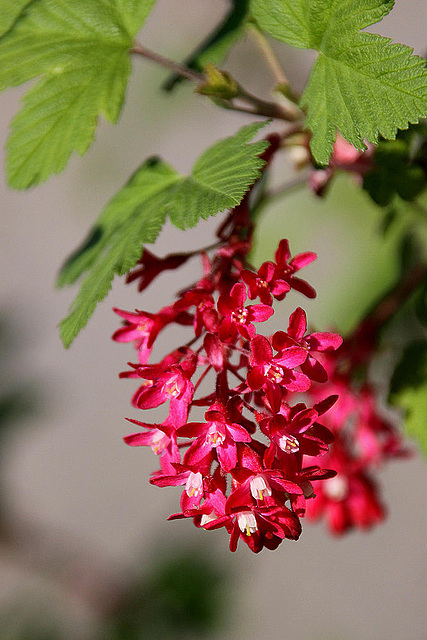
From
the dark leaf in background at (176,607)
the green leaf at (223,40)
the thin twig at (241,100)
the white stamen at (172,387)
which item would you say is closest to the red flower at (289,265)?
the white stamen at (172,387)

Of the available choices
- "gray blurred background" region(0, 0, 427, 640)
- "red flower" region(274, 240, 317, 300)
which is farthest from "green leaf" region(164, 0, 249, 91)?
"gray blurred background" region(0, 0, 427, 640)

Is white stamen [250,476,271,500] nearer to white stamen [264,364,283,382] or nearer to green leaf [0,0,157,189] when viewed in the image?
white stamen [264,364,283,382]

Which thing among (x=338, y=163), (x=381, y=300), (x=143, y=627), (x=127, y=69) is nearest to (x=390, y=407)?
(x=381, y=300)

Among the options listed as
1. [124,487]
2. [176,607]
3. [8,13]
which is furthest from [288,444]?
[124,487]

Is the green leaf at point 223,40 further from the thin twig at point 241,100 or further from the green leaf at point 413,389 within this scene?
the green leaf at point 413,389

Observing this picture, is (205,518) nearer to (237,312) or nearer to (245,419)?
(245,419)

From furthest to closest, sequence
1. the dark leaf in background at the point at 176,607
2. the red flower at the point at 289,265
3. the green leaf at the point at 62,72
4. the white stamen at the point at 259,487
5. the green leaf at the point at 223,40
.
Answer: the dark leaf in background at the point at 176,607 → the green leaf at the point at 223,40 → the green leaf at the point at 62,72 → the red flower at the point at 289,265 → the white stamen at the point at 259,487
